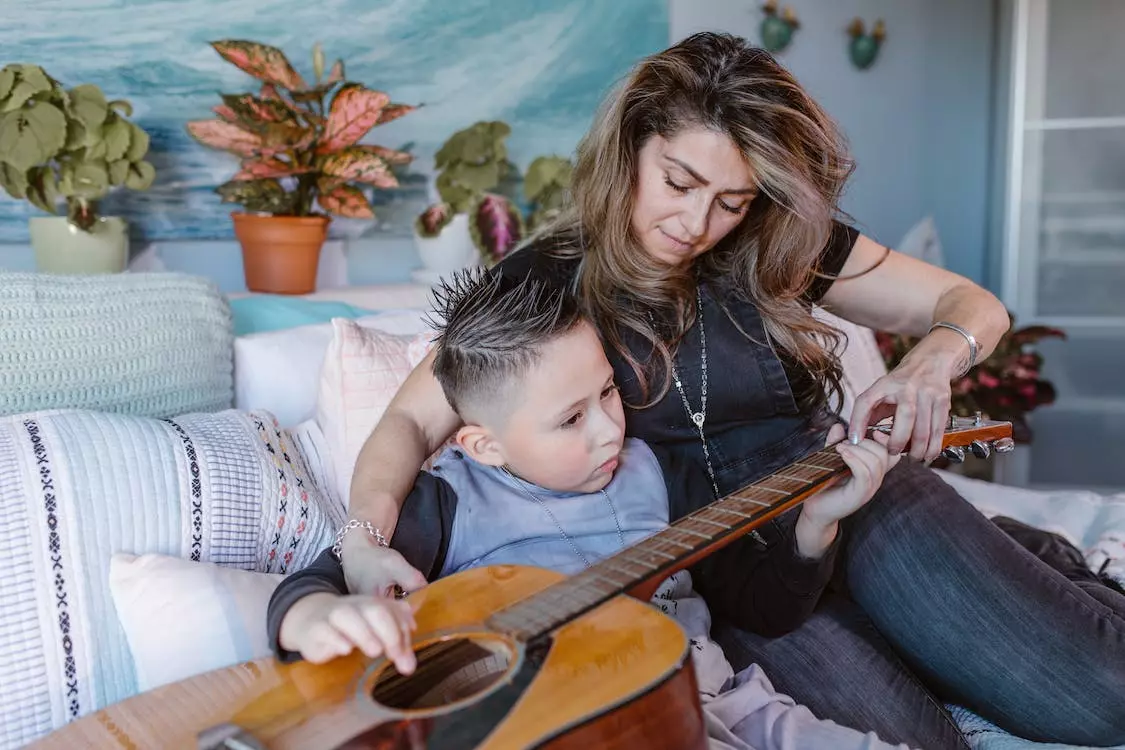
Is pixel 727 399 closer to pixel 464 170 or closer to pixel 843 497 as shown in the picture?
pixel 843 497

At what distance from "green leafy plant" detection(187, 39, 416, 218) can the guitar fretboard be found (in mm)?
1032

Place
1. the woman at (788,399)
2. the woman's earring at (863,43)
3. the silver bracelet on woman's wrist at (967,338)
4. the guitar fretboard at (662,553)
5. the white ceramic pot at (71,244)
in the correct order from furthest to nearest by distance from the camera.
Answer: the woman's earring at (863,43) → the white ceramic pot at (71,244) → the silver bracelet on woman's wrist at (967,338) → the woman at (788,399) → the guitar fretboard at (662,553)

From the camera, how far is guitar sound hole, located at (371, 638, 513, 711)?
2.52ft

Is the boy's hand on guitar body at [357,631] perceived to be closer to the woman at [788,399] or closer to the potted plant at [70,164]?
the woman at [788,399]

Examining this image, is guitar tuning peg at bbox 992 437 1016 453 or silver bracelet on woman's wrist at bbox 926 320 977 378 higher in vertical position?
silver bracelet on woman's wrist at bbox 926 320 977 378

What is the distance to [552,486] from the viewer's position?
113 cm

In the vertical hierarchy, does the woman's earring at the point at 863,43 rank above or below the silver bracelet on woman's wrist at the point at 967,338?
above

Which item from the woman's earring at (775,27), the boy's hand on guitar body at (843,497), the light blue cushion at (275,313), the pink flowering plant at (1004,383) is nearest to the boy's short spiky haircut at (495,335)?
the boy's hand on guitar body at (843,497)

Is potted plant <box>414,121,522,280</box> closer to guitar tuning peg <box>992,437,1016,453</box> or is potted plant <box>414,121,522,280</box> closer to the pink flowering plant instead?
guitar tuning peg <box>992,437,1016,453</box>

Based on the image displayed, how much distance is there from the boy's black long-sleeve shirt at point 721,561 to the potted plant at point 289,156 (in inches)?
31.1

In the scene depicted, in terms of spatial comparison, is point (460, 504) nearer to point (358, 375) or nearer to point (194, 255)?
point (358, 375)

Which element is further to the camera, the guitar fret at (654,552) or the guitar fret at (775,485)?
the guitar fret at (775,485)

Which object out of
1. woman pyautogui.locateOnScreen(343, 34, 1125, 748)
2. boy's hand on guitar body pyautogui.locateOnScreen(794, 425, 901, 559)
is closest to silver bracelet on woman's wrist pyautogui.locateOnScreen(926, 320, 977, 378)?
woman pyautogui.locateOnScreen(343, 34, 1125, 748)

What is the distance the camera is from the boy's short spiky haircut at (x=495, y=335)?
3.51 feet
